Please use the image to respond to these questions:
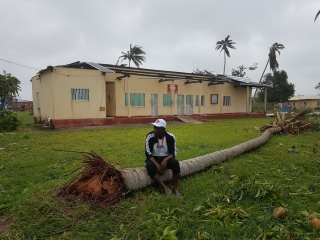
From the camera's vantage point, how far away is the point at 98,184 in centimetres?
397

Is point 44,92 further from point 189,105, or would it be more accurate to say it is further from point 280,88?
point 280,88

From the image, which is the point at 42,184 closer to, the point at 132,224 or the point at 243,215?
the point at 132,224

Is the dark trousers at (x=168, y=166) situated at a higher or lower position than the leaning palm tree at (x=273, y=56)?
lower

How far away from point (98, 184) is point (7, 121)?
12.8m

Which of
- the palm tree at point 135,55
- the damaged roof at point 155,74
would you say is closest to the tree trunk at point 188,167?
the damaged roof at point 155,74

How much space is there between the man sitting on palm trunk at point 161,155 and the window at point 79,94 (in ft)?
42.0

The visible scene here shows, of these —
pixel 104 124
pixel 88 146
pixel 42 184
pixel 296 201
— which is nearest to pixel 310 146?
pixel 296 201

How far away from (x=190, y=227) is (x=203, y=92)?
2098 cm

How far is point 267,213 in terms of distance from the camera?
3.56 metres

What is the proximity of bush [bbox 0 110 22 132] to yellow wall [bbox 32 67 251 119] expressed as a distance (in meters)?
2.06

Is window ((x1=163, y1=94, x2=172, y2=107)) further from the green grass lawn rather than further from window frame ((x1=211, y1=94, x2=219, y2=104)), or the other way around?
the green grass lawn

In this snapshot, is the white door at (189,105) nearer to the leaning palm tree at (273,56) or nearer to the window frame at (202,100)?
the window frame at (202,100)

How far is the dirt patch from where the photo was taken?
390 centimetres

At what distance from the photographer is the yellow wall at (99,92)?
15664mm
